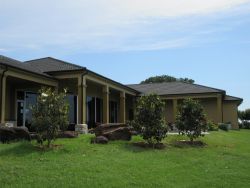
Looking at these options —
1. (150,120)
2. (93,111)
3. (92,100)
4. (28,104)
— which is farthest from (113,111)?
(150,120)

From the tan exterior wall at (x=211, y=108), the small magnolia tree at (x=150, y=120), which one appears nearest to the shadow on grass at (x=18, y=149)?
the small magnolia tree at (x=150, y=120)

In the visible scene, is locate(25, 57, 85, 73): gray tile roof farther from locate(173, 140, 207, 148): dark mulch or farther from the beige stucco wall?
the beige stucco wall

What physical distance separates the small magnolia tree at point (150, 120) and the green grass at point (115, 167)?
1.32m

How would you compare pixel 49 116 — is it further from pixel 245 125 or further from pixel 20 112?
pixel 245 125

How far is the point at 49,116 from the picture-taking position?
14.1 metres

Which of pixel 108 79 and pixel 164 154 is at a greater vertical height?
pixel 108 79

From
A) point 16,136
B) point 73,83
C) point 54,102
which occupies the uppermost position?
point 73,83

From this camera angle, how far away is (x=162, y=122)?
56.6 feet

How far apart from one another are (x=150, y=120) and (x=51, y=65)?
10957 mm

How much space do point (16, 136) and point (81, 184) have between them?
6.64m

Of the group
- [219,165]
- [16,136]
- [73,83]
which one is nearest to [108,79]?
[73,83]

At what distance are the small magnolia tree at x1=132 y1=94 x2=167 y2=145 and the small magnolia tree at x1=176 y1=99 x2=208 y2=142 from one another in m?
2.40

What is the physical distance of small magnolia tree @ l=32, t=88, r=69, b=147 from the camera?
13930 mm

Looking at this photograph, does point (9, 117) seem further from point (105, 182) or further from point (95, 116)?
point (105, 182)
